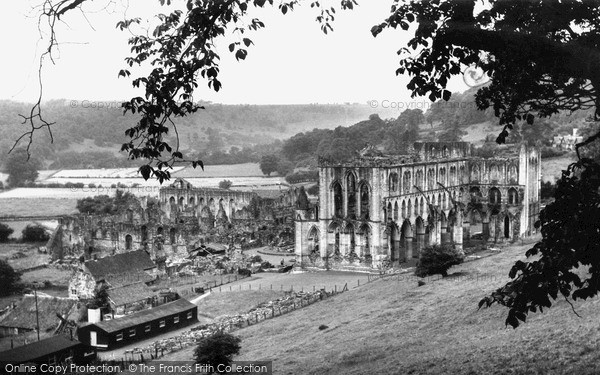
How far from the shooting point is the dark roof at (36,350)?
25.2 m

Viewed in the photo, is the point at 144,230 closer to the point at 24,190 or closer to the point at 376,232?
the point at 376,232

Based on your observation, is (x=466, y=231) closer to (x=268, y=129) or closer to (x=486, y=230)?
(x=486, y=230)

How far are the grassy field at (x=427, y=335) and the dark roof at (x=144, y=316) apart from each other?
4838mm

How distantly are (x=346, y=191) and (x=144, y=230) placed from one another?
61.6 feet

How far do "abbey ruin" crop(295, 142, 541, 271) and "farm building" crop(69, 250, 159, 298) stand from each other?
9553mm

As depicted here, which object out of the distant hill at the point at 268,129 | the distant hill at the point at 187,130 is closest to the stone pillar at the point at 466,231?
the distant hill at the point at 268,129

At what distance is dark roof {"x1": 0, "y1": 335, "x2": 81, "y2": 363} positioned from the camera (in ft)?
82.8

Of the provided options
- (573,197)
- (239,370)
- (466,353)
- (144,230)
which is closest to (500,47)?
(573,197)

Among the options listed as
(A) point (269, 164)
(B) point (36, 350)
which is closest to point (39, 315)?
(B) point (36, 350)

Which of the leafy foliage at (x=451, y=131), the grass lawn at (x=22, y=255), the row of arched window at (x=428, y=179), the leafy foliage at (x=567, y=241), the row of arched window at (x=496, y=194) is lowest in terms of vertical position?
the grass lawn at (x=22, y=255)

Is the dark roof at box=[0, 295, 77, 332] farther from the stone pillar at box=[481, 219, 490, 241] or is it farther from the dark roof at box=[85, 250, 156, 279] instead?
the stone pillar at box=[481, 219, 490, 241]

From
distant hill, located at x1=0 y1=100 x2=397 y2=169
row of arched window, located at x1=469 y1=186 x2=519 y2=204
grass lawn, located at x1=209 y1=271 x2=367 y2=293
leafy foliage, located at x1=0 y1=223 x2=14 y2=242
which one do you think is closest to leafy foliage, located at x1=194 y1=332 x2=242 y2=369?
grass lawn, located at x1=209 y1=271 x2=367 y2=293

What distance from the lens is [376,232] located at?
4353 centimetres

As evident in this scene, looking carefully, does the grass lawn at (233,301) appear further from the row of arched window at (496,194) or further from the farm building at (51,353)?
the row of arched window at (496,194)
